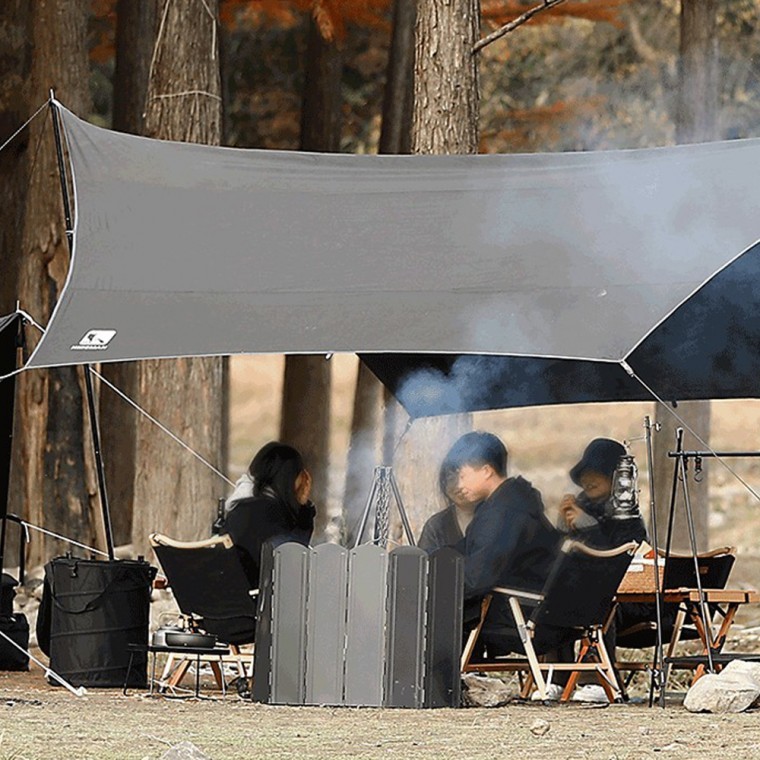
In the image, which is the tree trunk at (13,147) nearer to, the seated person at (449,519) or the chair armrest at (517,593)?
the seated person at (449,519)

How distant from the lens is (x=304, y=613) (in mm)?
7680

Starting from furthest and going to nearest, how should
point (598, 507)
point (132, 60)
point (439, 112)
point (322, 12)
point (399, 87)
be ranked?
point (399, 87)
point (132, 60)
point (322, 12)
point (439, 112)
point (598, 507)

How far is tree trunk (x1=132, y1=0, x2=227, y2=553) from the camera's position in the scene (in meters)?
11.7

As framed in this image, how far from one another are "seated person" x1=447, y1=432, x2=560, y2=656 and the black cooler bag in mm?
1553

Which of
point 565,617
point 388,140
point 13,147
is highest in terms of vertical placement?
point 388,140

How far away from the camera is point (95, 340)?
24.9 feet

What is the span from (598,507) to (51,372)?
6.16 meters

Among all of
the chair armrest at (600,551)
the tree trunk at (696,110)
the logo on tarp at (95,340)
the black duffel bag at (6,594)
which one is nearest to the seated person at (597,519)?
the chair armrest at (600,551)

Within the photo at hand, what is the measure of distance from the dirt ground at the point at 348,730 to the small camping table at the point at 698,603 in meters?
0.21

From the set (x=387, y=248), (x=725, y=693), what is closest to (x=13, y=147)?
(x=387, y=248)

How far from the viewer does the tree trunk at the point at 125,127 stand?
15289 mm

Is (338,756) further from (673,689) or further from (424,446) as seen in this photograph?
(424,446)

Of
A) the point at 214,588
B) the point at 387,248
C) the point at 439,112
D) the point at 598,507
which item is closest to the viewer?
the point at 214,588

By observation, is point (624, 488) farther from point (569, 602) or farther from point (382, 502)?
point (382, 502)
